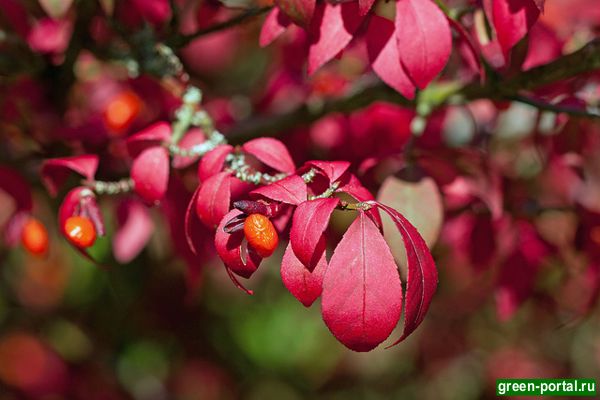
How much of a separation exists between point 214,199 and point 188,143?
0.97 ft

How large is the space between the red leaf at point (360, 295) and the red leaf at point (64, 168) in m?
0.37

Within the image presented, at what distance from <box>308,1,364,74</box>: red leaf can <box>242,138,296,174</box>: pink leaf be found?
0.09 metres

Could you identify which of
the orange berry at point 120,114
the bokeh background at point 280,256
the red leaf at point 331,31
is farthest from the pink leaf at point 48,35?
the red leaf at point 331,31

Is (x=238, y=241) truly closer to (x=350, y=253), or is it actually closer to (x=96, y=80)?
(x=350, y=253)

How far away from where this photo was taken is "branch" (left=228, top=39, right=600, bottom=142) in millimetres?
728

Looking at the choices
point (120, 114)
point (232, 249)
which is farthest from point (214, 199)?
point (120, 114)

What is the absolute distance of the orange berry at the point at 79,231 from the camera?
2.22ft

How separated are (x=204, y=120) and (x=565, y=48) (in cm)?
55

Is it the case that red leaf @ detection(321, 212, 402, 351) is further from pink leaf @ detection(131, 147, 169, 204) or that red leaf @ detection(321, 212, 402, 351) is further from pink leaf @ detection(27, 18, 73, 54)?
pink leaf @ detection(27, 18, 73, 54)

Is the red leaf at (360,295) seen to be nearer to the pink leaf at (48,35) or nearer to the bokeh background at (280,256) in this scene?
the bokeh background at (280,256)

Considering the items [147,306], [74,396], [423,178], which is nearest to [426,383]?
[147,306]

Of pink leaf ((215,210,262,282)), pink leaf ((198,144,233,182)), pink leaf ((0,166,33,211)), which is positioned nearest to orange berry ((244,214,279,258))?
pink leaf ((215,210,262,282))

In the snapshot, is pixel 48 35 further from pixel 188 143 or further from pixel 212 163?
pixel 212 163

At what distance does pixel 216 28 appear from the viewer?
2.78 ft
